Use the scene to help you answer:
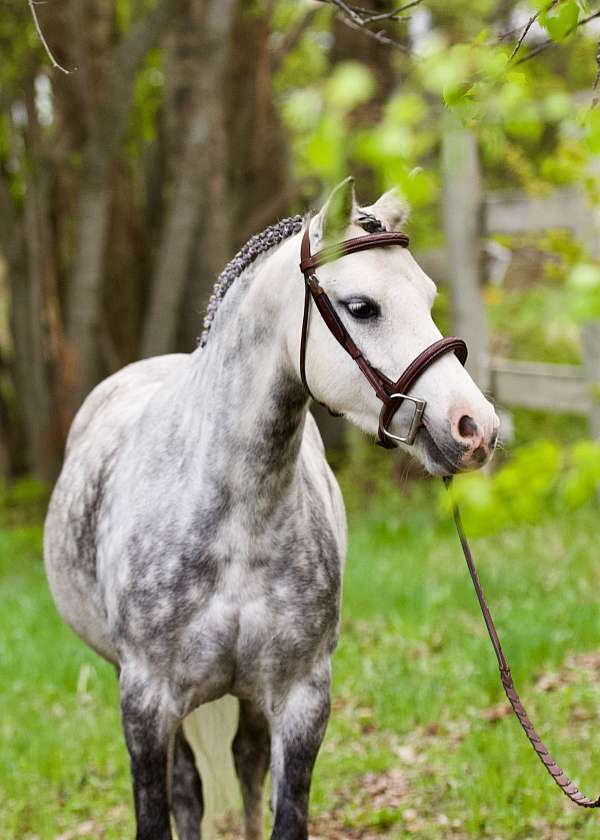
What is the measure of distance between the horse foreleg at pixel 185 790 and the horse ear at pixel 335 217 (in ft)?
5.35

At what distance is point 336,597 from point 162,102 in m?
7.49

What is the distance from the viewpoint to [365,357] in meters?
2.21

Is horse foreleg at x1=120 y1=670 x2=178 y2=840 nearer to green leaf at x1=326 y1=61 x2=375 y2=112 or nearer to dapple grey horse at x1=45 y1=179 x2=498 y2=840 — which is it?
dapple grey horse at x1=45 y1=179 x2=498 y2=840

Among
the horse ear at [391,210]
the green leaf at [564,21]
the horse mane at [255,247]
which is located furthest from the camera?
the horse mane at [255,247]

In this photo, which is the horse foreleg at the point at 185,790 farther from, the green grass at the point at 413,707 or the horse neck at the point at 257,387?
the horse neck at the point at 257,387

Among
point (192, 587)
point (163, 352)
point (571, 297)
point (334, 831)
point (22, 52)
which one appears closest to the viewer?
point (571, 297)

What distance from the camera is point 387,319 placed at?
7.14 feet

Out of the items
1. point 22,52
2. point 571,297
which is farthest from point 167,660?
point 22,52

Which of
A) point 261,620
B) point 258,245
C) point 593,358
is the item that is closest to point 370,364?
point 258,245

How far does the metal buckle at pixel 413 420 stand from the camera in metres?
2.10

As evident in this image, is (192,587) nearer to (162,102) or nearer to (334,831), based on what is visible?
(334,831)

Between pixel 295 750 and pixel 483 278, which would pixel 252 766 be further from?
pixel 483 278

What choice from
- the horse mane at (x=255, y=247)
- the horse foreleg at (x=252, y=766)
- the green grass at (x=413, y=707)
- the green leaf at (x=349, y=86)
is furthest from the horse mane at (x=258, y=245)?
the green grass at (x=413, y=707)

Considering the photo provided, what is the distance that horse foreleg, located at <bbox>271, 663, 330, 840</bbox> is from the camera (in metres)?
2.62
